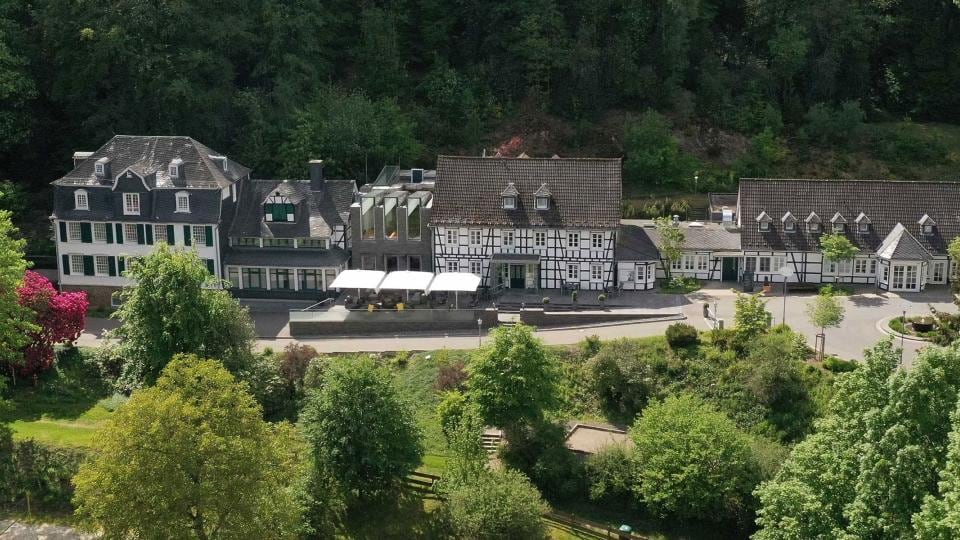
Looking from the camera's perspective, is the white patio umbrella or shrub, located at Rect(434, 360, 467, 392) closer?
shrub, located at Rect(434, 360, 467, 392)

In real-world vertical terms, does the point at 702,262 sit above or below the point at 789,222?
below

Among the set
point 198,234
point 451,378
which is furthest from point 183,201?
point 451,378

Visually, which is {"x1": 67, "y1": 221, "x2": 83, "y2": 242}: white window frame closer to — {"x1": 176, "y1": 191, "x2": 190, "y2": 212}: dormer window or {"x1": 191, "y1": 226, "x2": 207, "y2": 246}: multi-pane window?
{"x1": 176, "y1": 191, "x2": 190, "y2": 212}: dormer window

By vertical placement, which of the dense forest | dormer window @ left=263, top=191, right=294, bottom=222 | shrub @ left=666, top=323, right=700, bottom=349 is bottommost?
shrub @ left=666, top=323, right=700, bottom=349

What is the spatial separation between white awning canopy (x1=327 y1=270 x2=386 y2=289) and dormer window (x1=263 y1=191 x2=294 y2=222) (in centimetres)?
503

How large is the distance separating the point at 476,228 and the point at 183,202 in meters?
14.1

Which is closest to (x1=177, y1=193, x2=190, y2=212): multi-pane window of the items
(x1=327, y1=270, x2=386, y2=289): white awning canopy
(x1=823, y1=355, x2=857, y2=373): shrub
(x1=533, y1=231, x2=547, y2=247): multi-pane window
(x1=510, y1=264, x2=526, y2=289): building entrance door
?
(x1=327, y1=270, x2=386, y2=289): white awning canopy

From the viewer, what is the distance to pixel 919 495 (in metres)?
33.1

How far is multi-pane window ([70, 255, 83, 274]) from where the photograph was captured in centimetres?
6000

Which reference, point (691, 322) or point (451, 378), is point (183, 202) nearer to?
point (451, 378)

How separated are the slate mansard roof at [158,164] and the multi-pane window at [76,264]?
139 inches

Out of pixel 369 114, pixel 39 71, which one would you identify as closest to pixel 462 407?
pixel 369 114

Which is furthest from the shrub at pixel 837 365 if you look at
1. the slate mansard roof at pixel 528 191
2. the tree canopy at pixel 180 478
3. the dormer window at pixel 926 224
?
the tree canopy at pixel 180 478

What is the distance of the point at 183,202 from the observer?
5925 centimetres
